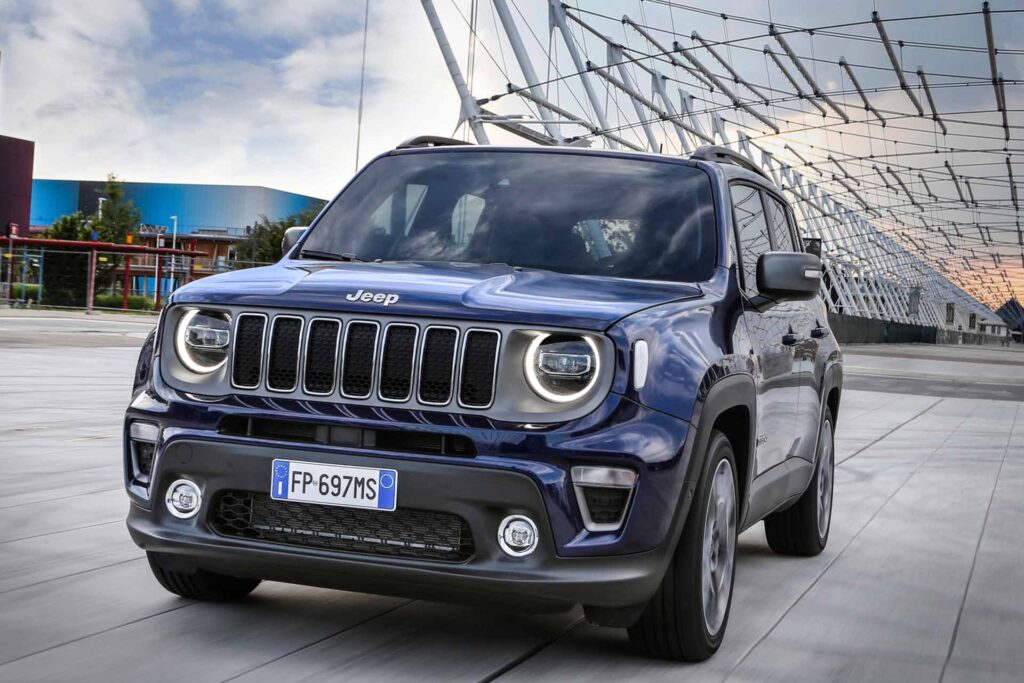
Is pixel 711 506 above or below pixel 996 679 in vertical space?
above

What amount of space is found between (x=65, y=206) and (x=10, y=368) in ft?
368

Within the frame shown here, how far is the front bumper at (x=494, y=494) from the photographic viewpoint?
402 cm

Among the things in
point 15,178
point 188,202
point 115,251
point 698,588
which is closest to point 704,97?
point 115,251

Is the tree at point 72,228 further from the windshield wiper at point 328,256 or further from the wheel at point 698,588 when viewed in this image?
the wheel at point 698,588

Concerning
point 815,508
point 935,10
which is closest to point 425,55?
point 935,10

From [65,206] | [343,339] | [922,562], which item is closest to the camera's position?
[343,339]

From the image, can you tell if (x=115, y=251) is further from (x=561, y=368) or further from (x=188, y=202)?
(x=188, y=202)

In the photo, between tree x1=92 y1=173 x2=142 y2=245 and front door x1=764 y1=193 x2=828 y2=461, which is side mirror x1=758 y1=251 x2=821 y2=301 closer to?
front door x1=764 y1=193 x2=828 y2=461

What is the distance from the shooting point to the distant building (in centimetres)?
8725

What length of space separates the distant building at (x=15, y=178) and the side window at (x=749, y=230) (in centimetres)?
8601

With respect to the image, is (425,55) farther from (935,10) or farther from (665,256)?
(665,256)

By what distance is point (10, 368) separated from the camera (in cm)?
1662

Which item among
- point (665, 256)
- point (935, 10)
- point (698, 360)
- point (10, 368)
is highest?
point (935, 10)

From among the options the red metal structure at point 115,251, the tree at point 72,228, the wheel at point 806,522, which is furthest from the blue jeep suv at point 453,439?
the tree at point 72,228
